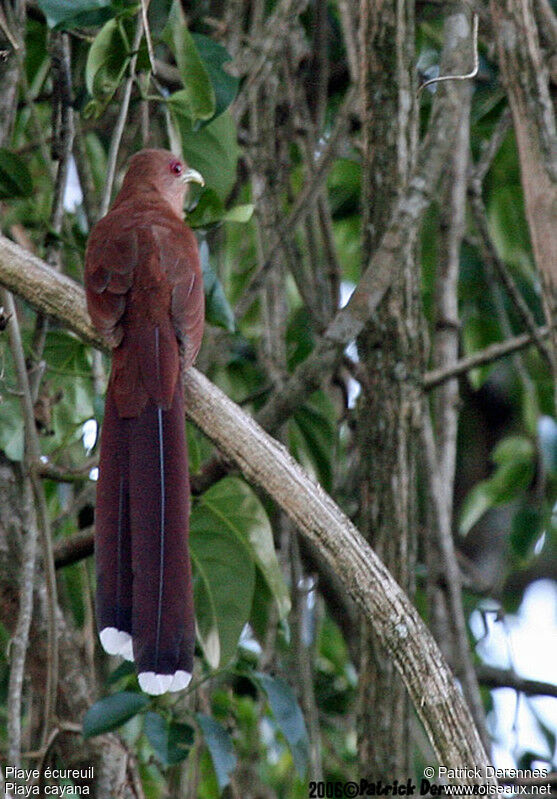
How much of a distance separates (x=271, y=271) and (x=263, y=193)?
243 mm

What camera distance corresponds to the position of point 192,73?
9.16 feet

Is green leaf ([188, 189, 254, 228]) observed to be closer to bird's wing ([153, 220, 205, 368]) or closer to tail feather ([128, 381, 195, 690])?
bird's wing ([153, 220, 205, 368])

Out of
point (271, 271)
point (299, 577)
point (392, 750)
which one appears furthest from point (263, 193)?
point (392, 750)

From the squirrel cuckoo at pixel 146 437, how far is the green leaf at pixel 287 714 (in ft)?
2.42

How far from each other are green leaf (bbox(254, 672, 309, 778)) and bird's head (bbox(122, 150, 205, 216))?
1.36m

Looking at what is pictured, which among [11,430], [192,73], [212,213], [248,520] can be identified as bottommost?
[248,520]

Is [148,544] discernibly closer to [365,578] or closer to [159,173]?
[365,578]

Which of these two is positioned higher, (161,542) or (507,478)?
(507,478)

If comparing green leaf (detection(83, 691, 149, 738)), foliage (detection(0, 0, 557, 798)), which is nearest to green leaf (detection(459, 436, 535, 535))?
foliage (detection(0, 0, 557, 798))

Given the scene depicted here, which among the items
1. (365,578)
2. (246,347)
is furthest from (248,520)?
(246,347)

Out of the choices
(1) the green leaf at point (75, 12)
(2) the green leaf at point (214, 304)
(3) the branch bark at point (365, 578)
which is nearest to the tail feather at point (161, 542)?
(3) the branch bark at point (365, 578)

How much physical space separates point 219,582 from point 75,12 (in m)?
1.39

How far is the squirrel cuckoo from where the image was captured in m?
2.25

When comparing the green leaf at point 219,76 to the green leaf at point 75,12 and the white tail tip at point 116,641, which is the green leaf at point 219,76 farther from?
the white tail tip at point 116,641
